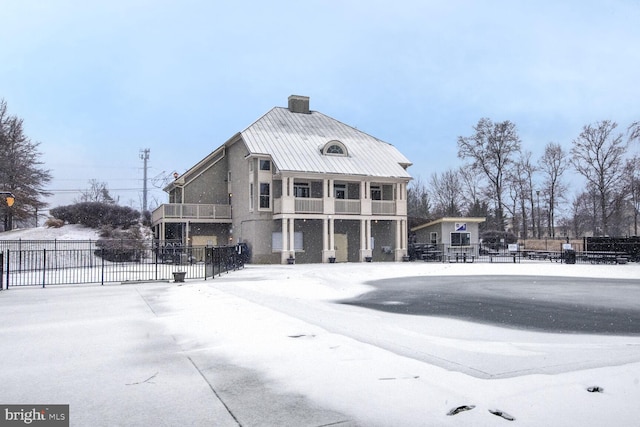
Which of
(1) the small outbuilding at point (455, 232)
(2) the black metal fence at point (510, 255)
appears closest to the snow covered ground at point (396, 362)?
(2) the black metal fence at point (510, 255)

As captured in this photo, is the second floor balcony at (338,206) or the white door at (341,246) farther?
the white door at (341,246)

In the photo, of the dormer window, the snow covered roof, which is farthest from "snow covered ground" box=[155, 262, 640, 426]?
the dormer window

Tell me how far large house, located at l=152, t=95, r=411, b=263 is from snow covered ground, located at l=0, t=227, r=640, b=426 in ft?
69.7

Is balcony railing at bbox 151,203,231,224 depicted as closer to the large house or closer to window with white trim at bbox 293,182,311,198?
the large house

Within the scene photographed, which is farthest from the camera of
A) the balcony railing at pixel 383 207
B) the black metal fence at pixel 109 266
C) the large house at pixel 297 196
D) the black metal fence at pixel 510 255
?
the balcony railing at pixel 383 207

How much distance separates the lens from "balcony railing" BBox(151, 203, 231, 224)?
36.3 metres

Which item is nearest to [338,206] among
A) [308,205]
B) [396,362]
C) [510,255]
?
[308,205]

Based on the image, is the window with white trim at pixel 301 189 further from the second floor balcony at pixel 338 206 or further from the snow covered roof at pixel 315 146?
the snow covered roof at pixel 315 146

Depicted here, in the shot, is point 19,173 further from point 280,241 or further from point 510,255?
point 510,255

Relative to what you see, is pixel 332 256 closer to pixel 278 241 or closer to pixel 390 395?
pixel 278 241

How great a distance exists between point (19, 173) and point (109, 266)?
24.2 m

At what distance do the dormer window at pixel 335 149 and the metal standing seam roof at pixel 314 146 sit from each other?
35 centimetres

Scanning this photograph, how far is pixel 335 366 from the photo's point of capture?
5973mm

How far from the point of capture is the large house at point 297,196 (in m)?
33.0
